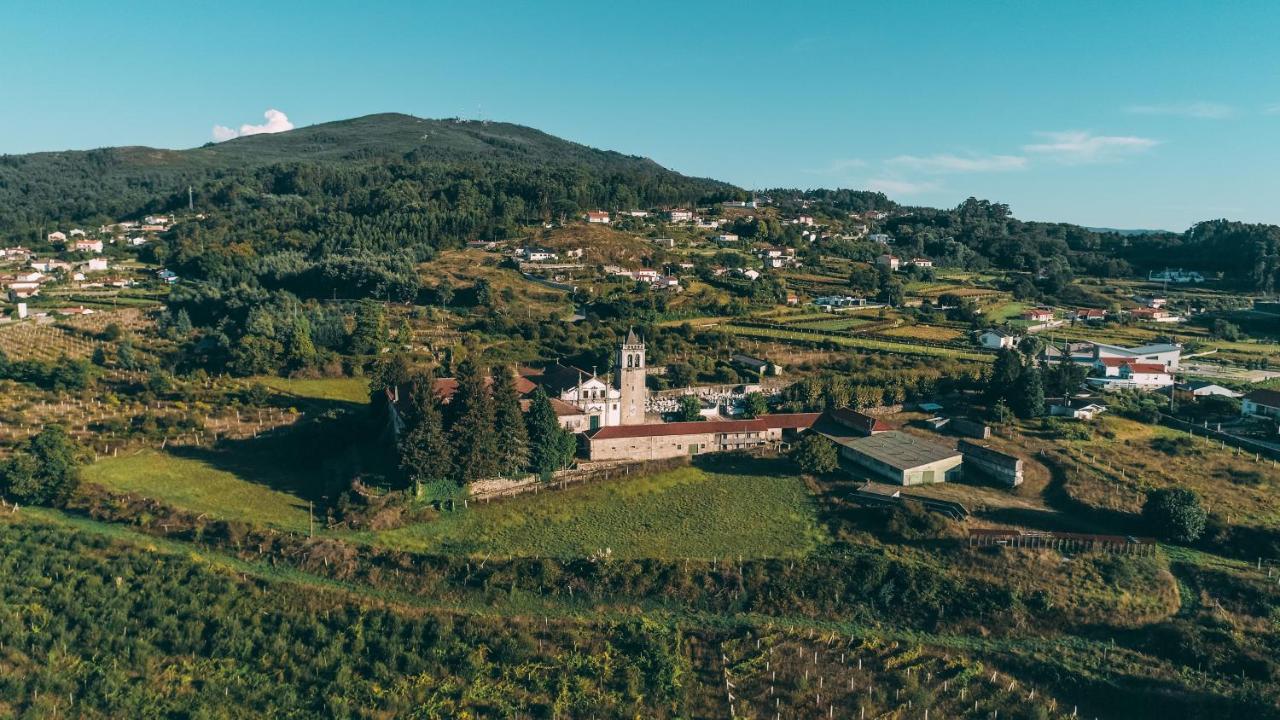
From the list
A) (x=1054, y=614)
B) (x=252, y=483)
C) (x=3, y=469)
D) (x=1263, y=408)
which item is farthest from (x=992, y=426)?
(x=3, y=469)

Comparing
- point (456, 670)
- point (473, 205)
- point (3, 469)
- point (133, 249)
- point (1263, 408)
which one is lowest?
point (456, 670)

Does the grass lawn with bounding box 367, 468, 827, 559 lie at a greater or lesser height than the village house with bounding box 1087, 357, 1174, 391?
lesser

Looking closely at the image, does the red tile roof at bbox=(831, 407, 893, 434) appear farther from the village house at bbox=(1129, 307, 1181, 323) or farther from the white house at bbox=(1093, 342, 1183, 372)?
the village house at bbox=(1129, 307, 1181, 323)

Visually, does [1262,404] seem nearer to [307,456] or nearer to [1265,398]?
[1265,398]

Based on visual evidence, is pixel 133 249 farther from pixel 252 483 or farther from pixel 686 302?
pixel 252 483

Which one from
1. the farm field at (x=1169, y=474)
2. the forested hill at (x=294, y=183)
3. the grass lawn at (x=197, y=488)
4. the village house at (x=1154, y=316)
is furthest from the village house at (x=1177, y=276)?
the grass lawn at (x=197, y=488)

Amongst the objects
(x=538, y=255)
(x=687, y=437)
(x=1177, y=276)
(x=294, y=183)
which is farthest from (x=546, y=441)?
(x=294, y=183)

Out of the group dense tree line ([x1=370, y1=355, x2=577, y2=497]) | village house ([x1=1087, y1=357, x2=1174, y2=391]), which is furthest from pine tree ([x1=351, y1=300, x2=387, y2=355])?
village house ([x1=1087, y1=357, x2=1174, y2=391])
